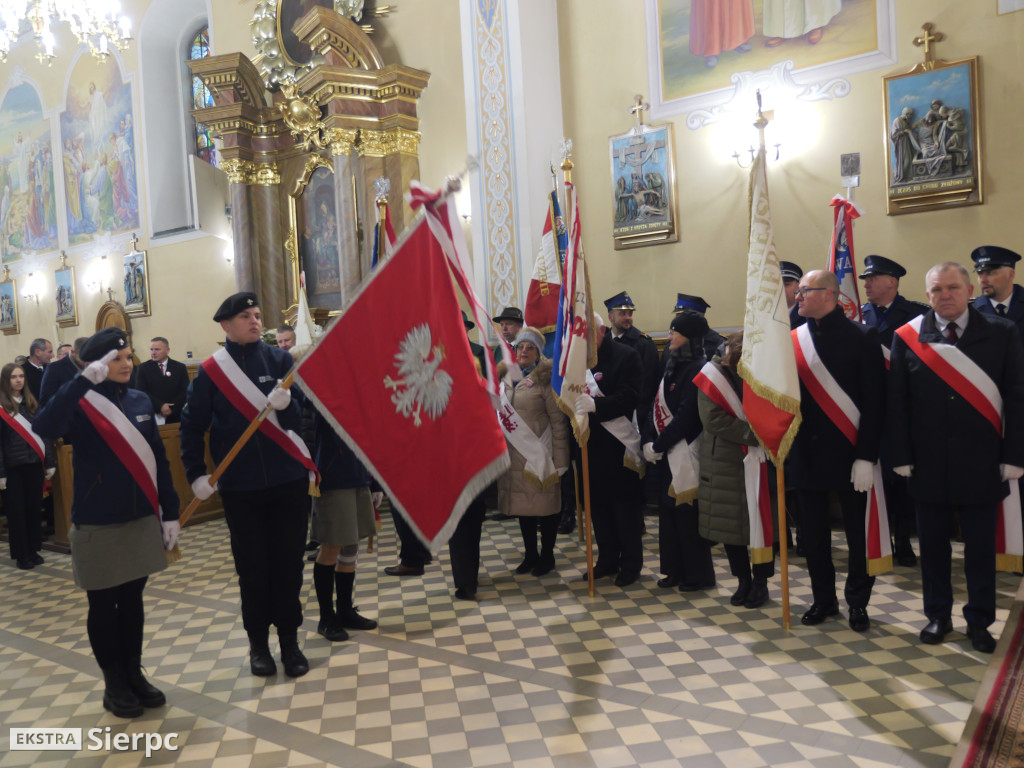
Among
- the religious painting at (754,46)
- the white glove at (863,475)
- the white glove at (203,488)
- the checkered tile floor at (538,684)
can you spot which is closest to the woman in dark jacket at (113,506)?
the white glove at (203,488)

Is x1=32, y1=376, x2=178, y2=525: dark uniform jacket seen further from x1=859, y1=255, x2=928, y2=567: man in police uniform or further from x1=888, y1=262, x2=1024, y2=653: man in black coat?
x1=859, y1=255, x2=928, y2=567: man in police uniform

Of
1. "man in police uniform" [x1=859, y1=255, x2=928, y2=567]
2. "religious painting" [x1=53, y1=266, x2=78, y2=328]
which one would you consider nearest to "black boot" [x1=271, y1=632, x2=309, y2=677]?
"man in police uniform" [x1=859, y1=255, x2=928, y2=567]

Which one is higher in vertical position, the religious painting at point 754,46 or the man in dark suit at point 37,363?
the religious painting at point 754,46

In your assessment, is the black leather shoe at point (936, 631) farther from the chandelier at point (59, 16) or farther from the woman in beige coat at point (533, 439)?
the chandelier at point (59, 16)

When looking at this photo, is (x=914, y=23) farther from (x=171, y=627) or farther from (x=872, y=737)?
(x=171, y=627)

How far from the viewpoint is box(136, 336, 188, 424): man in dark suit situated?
9312 mm

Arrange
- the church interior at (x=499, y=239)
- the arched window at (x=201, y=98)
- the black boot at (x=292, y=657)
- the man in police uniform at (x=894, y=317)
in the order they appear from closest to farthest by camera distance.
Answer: the church interior at (x=499, y=239) → the black boot at (x=292, y=657) → the man in police uniform at (x=894, y=317) → the arched window at (x=201, y=98)

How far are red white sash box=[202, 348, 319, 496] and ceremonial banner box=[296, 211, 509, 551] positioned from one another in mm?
757

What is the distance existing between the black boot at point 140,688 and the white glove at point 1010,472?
12.9 feet

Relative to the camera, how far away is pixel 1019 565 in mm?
3738

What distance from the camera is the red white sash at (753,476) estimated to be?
14.2 ft

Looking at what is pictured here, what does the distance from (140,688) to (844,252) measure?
16.8 feet

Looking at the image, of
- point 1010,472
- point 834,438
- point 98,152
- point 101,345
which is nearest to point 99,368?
point 101,345

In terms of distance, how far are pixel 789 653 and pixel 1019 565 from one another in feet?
3.72
